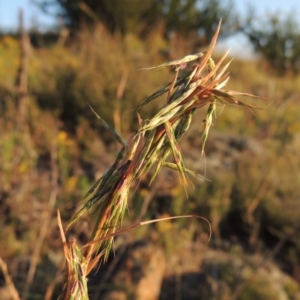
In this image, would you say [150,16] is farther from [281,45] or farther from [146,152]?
[146,152]

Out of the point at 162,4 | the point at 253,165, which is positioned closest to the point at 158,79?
the point at 253,165

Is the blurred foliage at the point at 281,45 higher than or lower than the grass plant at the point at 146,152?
lower

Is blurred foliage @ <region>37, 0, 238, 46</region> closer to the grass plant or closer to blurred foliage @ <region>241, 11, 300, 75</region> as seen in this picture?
blurred foliage @ <region>241, 11, 300, 75</region>

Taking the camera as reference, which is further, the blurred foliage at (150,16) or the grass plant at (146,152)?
the blurred foliage at (150,16)

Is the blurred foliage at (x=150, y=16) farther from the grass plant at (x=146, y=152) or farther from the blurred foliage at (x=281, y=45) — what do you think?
the grass plant at (x=146, y=152)

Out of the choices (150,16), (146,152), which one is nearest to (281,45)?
(150,16)

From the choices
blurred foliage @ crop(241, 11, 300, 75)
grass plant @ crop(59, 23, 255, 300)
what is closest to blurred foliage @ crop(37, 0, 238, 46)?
blurred foliage @ crop(241, 11, 300, 75)

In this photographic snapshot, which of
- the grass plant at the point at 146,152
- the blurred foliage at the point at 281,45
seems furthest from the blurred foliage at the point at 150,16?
the grass plant at the point at 146,152

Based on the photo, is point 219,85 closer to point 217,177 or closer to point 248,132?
point 217,177
